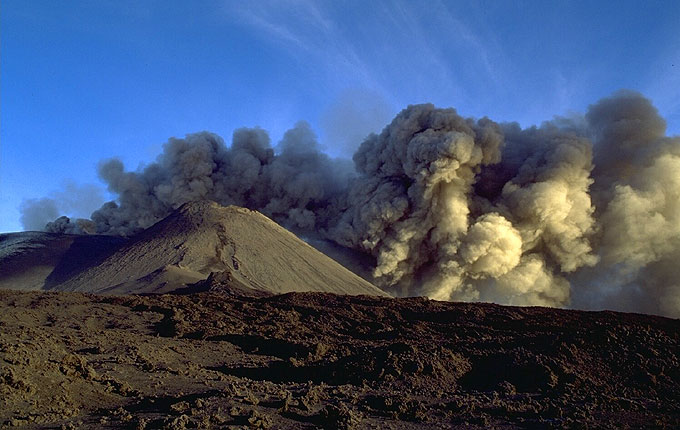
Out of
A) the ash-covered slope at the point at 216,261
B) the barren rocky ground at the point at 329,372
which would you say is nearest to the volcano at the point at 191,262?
the ash-covered slope at the point at 216,261

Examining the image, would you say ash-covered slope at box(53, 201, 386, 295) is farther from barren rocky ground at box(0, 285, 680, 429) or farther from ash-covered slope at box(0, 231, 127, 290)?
barren rocky ground at box(0, 285, 680, 429)

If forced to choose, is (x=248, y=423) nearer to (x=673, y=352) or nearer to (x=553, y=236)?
(x=673, y=352)

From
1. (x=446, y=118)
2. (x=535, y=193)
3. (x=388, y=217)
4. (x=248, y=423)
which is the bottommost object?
(x=248, y=423)

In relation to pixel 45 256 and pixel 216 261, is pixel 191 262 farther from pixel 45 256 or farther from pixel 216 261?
pixel 45 256

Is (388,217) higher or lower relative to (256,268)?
higher

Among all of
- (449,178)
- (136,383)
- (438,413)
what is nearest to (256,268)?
(449,178)

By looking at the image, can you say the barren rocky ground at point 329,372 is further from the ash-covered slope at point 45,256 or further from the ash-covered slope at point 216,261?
the ash-covered slope at point 45,256

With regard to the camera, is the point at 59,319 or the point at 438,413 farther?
the point at 59,319
